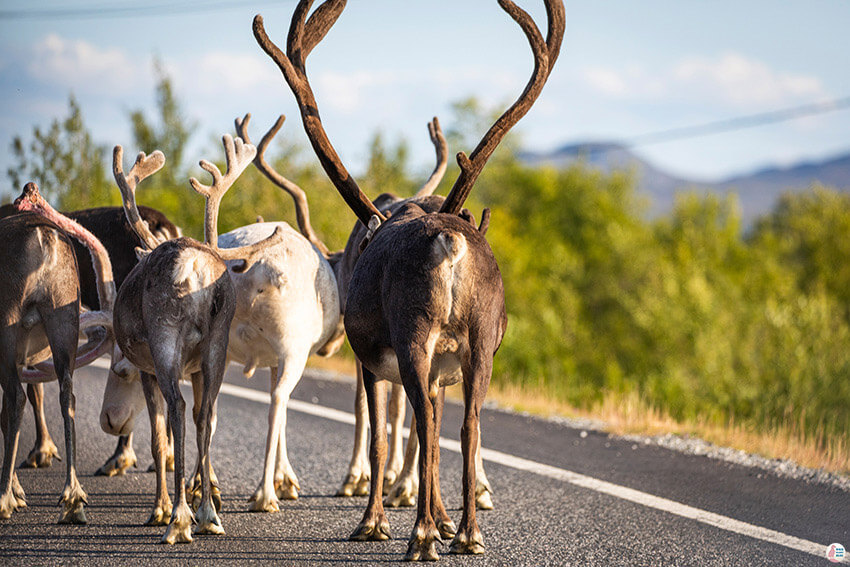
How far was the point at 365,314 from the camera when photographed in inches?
195

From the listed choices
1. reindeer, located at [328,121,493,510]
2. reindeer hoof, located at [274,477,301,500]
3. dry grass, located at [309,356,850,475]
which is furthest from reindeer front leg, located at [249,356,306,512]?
dry grass, located at [309,356,850,475]

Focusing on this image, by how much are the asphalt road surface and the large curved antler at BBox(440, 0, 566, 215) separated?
2.08 meters

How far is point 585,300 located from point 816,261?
509 inches

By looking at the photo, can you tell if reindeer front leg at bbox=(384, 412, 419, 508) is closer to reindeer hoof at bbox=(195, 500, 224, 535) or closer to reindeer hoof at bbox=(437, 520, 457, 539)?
reindeer hoof at bbox=(437, 520, 457, 539)

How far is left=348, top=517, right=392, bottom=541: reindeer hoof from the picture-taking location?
5.05m

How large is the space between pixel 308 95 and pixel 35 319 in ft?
7.10

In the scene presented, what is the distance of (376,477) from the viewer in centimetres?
500

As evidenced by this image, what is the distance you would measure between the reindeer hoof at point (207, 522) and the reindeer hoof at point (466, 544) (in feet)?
4.54

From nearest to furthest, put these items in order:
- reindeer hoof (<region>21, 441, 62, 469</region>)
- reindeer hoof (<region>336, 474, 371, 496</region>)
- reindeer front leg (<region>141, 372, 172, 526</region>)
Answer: reindeer front leg (<region>141, 372, 172, 526</region>), reindeer hoof (<region>336, 474, 371, 496</region>), reindeer hoof (<region>21, 441, 62, 469</region>)

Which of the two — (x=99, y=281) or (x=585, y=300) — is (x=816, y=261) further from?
(x=99, y=281)

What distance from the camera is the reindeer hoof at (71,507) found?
5.21 meters

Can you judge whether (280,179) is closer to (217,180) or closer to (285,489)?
(217,180)

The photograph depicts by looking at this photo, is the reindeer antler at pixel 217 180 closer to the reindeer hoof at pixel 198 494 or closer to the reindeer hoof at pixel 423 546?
the reindeer hoof at pixel 198 494

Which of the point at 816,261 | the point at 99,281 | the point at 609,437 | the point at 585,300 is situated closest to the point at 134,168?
the point at 99,281
